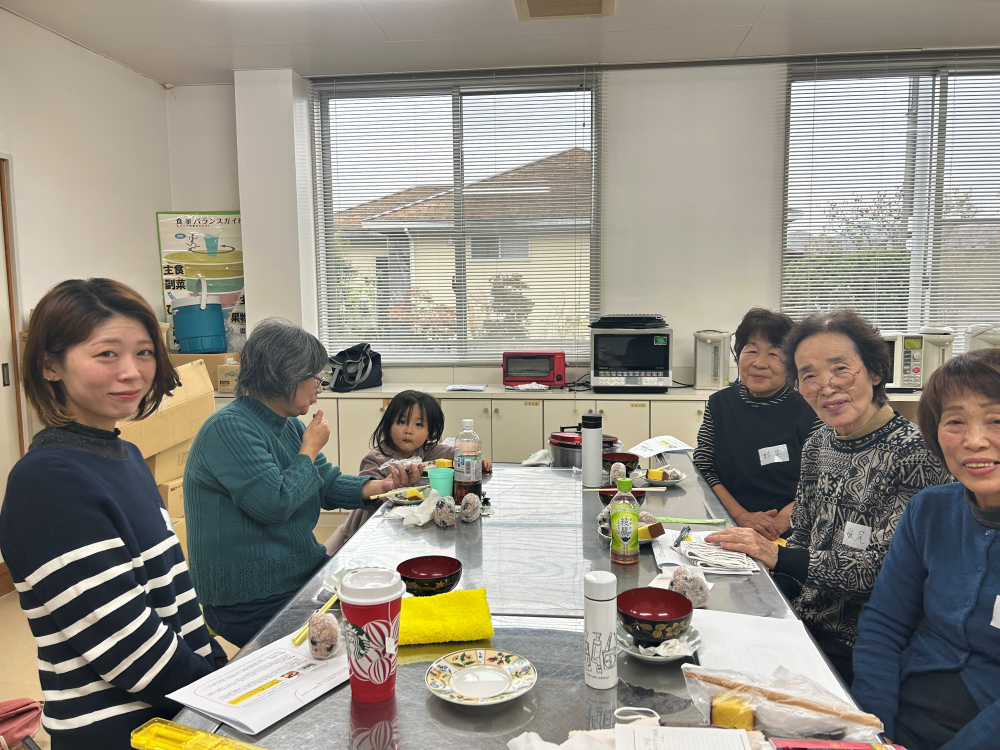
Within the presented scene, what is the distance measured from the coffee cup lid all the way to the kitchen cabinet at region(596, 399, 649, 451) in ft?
10.2

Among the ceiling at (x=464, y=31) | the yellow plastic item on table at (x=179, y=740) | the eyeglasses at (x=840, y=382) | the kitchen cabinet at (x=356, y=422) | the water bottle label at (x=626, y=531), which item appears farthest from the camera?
the kitchen cabinet at (x=356, y=422)

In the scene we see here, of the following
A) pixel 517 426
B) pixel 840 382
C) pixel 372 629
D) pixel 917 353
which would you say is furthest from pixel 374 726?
pixel 917 353

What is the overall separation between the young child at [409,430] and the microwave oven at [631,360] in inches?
66.0

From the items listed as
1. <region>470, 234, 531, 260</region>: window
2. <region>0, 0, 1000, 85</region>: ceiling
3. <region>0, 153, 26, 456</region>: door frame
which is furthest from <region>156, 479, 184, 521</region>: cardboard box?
<region>0, 0, 1000, 85</region>: ceiling

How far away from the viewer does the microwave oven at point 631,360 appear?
4054mm

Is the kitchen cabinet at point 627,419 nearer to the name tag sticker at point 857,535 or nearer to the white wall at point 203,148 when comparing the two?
the name tag sticker at point 857,535

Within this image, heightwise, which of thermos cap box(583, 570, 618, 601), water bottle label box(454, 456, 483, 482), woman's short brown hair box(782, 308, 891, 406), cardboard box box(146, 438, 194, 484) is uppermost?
woman's short brown hair box(782, 308, 891, 406)

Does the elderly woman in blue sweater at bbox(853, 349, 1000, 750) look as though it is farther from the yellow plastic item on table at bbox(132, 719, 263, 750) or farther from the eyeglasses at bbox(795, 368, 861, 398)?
the yellow plastic item on table at bbox(132, 719, 263, 750)

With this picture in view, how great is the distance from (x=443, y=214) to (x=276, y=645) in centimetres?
377

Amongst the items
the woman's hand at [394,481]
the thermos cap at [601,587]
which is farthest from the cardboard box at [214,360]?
the thermos cap at [601,587]

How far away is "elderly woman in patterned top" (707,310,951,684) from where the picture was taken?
1.59m

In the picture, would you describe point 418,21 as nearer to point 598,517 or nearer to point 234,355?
point 234,355

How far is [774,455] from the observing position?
2412mm

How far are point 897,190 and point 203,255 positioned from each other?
14.8 feet
